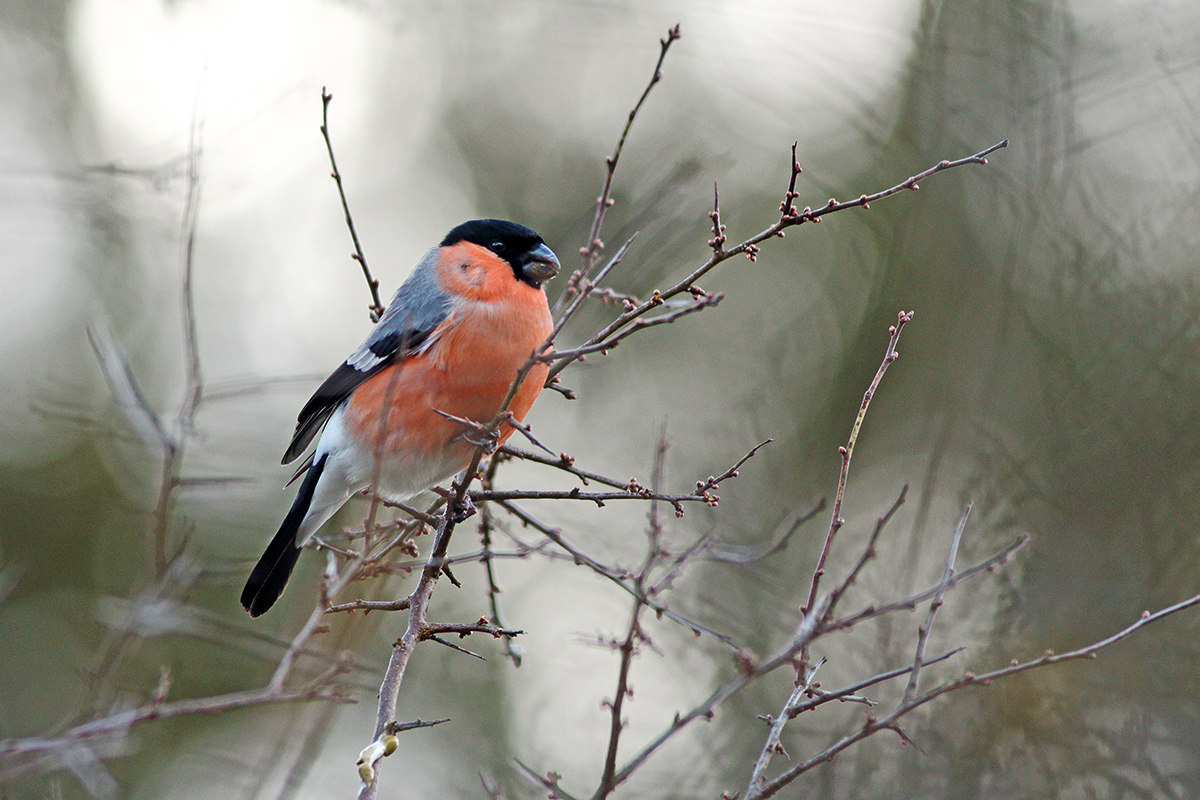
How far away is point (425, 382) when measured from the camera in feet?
12.1

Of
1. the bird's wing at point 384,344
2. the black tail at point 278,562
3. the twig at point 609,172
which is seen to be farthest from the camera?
the bird's wing at point 384,344

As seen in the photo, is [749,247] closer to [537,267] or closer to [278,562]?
[537,267]

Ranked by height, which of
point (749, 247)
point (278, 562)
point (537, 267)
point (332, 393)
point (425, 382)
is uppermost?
point (537, 267)

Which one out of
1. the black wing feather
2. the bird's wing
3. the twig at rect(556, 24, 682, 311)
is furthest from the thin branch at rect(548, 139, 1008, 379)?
the black wing feather

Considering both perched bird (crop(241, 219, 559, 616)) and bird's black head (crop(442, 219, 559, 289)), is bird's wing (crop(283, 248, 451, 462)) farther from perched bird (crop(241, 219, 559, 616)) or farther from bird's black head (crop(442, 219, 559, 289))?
bird's black head (crop(442, 219, 559, 289))

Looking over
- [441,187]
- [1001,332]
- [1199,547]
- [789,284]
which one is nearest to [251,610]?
[1001,332]

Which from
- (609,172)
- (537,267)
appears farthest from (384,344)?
(609,172)

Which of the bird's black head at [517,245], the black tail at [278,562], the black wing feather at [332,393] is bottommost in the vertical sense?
the black tail at [278,562]

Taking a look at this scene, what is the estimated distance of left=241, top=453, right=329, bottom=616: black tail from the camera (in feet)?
11.8

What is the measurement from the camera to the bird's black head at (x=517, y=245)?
3986 mm

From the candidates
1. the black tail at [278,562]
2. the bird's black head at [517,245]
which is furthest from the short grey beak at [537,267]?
the black tail at [278,562]

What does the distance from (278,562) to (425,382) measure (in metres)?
0.84

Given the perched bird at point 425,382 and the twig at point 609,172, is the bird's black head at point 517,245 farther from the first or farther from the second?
the twig at point 609,172

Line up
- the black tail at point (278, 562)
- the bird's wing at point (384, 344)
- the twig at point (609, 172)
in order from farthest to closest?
the bird's wing at point (384, 344)
the black tail at point (278, 562)
the twig at point (609, 172)
